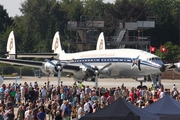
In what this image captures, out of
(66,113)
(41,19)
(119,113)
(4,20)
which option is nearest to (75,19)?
(41,19)

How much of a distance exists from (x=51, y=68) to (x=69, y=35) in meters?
65.9

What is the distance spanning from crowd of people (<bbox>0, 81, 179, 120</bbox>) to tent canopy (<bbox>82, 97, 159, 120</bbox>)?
12.8 ft

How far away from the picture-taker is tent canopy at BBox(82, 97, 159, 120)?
56.6 feet

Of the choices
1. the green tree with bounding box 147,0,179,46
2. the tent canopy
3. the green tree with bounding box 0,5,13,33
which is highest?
the green tree with bounding box 0,5,13,33

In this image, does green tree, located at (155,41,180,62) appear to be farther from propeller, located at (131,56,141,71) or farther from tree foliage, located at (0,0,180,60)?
propeller, located at (131,56,141,71)

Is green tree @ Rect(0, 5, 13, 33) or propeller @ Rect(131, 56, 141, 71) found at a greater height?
green tree @ Rect(0, 5, 13, 33)

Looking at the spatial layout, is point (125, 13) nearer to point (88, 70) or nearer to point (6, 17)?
point (6, 17)

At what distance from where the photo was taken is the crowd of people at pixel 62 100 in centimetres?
2236

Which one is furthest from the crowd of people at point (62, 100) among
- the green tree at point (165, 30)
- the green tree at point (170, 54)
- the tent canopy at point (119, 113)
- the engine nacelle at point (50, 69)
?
the green tree at point (165, 30)

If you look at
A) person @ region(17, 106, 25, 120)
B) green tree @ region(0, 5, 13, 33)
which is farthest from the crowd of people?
green tree @ region(0, 5, 13, 33)

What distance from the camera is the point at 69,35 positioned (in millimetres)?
107812

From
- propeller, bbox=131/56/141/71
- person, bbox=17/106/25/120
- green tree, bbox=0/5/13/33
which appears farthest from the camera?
green tree, bbox=0/5/13/33

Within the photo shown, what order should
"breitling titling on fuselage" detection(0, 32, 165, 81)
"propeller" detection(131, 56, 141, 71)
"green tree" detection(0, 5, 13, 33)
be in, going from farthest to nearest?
"green tree" detection(0, 5, 13, 33)
"propeller" detection(131, 56, 141, 71)
"breitling titling on fuselage" detection(0, 32, 165, 81)

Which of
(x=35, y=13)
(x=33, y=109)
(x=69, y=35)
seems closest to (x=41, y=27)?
(x=35, y=13)
